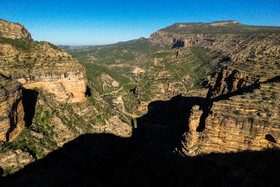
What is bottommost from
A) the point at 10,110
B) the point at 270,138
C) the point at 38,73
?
the point at 270,138

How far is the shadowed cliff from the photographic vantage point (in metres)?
23.5

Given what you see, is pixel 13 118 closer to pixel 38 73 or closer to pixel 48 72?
pixel 38 73

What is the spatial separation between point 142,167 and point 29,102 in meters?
38.1

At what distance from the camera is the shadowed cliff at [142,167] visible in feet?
77.0

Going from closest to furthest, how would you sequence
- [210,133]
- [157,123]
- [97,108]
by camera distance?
[210,133] < [97,108] < [157,123]

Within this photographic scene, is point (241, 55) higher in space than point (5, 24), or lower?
lower

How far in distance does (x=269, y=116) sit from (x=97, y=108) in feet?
181

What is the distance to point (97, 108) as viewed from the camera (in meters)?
63.0

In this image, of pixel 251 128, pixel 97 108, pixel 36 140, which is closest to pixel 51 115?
pixel 36 140

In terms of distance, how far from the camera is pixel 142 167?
35.5 m

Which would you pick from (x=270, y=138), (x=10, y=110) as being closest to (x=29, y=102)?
(x=10, y=110)

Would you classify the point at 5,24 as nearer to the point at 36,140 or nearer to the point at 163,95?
the point at 36,140

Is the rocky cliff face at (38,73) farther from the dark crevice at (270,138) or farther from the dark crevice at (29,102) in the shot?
the dark crevice at (270,138)

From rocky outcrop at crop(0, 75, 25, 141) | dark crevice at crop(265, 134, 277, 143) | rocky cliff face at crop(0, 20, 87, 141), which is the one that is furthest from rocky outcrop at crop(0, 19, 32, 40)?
dark crevice at crop(265, 134, 277, 143)
